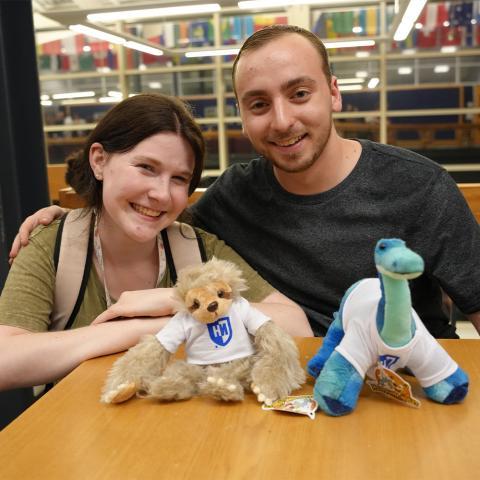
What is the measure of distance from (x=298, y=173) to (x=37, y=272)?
72 centimetres

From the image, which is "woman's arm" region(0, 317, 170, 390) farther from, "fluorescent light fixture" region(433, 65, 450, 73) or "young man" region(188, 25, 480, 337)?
"fluorescent light fixture" region(433, 65, 450, 73)

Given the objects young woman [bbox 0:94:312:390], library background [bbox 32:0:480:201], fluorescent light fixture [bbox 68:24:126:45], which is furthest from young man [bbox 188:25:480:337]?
library background [bbox 32:0:480:201]

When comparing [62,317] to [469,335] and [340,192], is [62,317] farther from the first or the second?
[469,335]

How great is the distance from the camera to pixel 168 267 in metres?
1.48

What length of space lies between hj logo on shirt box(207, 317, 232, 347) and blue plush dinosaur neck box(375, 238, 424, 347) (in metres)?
0.25

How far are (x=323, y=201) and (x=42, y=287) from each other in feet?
2.45

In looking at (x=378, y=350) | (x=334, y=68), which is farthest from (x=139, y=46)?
(x=378, y=350)

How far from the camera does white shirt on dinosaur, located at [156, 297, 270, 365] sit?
3.15 feet

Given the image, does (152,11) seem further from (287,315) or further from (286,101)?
(287,315)

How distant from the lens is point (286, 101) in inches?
57.5

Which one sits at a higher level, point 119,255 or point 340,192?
point 340,192

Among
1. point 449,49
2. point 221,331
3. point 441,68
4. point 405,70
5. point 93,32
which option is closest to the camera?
point 221,331

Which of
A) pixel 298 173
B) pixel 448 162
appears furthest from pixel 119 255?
pixel 448 162

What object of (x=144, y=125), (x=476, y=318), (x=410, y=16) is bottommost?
(x=476, y=318)
